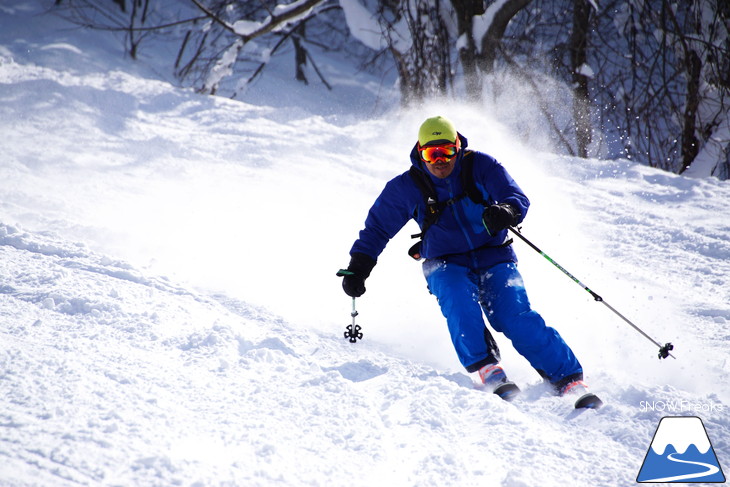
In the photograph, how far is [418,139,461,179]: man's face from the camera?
122 inches

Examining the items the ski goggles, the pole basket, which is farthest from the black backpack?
the pole basket

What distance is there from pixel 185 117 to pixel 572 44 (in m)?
5.86

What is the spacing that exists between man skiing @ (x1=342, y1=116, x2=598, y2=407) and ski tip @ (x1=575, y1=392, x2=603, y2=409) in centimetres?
36

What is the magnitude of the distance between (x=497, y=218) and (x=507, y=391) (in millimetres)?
814

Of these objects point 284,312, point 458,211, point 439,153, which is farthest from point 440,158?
point 284,312

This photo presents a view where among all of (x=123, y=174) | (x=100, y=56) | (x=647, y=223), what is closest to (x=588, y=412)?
(x=647, y=223)

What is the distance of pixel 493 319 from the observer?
9.82ft

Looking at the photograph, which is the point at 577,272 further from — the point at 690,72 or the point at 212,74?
the point at 212,74

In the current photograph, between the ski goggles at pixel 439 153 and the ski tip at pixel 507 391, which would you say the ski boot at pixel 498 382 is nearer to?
the ski tip at pixel 507 391

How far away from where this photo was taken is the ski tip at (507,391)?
8.57 ft

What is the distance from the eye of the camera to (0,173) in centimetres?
529

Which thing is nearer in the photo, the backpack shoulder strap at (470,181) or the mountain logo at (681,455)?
the mountain logo at (681,455)

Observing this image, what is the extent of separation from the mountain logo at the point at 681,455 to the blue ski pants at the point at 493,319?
51cm

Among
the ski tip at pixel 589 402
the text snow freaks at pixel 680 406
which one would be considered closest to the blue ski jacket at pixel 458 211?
the ski tip at pixel 589 402
